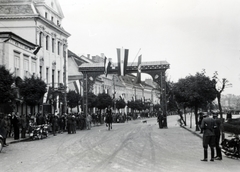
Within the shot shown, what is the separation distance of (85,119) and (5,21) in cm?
1442

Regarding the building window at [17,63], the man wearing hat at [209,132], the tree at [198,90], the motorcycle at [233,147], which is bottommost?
→ the motorcycle at [233,147]

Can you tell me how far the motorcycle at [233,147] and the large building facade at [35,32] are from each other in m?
23.6

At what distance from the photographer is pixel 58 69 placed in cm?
4644

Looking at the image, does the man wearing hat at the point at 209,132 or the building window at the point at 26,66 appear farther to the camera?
the building window at the point at 26,66

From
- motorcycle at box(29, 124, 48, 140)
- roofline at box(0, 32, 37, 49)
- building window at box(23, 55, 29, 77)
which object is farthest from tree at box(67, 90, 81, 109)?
motorcycle at box(29, 124, 48, 140)

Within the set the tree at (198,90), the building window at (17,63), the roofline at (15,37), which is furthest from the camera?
the building window at (17,63)

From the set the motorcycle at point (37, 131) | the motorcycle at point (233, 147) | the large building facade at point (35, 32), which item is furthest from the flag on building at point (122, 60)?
the motorcycle at point (233, 147)

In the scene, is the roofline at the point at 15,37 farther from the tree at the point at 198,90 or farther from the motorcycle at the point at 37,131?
the tree at the point at 198,90

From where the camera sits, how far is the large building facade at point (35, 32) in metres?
35.8

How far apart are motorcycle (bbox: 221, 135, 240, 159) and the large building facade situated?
2356cm

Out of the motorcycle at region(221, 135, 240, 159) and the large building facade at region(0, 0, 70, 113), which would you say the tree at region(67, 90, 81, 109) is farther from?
the motorcycle at region(221, 135, 240, 159)

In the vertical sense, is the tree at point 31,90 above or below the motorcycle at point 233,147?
above

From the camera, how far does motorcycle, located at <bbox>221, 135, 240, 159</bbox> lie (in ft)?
42.3

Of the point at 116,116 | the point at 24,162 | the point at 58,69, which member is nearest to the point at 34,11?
the point at 58,69
